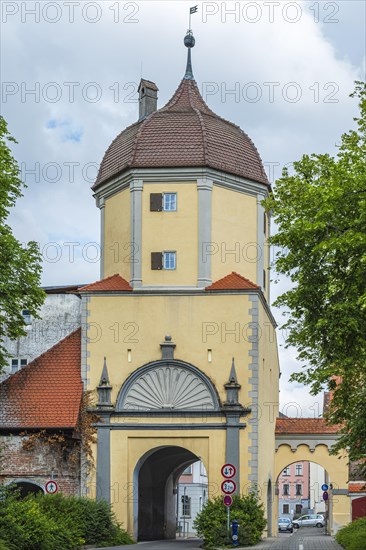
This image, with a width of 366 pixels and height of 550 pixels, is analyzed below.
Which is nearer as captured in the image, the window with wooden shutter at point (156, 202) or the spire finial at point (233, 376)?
the spire finial at point (233, 376)

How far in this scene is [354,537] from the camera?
31266 millimetres

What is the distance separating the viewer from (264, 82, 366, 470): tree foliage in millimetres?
25500

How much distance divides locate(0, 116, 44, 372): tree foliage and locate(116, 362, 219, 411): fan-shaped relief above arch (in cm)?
627

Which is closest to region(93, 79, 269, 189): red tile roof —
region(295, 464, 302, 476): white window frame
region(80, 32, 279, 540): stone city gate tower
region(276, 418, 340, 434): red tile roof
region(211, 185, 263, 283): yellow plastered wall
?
region(80, 32, 279, 540): stone city gate tower

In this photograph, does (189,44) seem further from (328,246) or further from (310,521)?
(310,521)

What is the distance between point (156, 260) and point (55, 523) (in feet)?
45.1

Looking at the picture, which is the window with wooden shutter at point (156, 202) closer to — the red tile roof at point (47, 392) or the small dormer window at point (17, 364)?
the red tile roof at point (47, 392)

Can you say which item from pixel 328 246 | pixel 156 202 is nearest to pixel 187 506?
pixel 156 202

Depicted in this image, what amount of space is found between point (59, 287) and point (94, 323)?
8621 mm

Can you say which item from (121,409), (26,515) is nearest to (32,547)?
(26,515)

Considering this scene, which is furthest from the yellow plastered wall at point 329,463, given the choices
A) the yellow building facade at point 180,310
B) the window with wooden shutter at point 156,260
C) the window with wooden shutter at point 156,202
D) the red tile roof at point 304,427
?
the window with wooden shutter at point 156,202

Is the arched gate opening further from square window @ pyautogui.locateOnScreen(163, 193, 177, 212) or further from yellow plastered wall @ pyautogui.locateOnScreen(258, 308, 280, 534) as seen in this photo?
square window @ pyautogui.locateOnScreen(163, 193, 177, 212)

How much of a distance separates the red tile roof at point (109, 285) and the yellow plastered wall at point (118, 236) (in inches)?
11.9

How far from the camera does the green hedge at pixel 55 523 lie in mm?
26281
